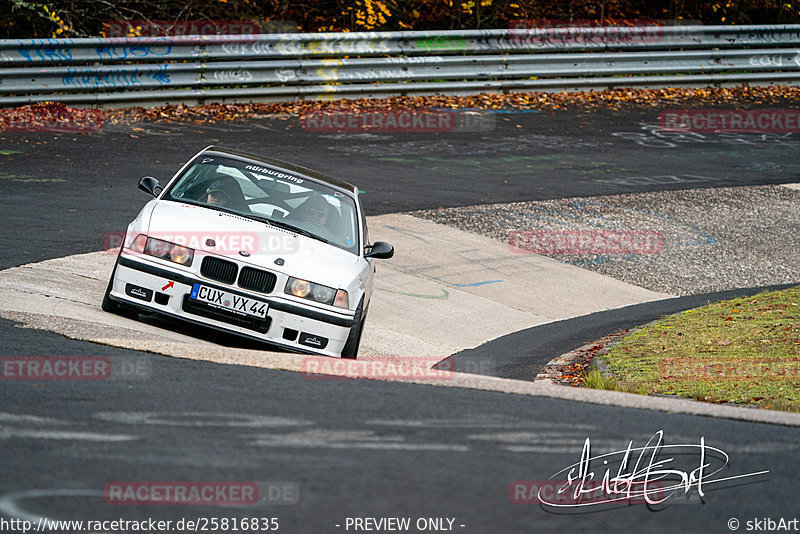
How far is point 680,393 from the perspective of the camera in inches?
274

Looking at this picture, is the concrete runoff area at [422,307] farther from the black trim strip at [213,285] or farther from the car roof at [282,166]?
the car roof at [282,166]

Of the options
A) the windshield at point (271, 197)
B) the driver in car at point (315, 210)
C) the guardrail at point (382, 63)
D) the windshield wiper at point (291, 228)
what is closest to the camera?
the windshield wiper at point (291, 228)

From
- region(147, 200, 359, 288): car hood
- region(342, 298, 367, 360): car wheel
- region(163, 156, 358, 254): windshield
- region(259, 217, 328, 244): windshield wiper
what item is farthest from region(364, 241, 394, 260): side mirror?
region(342, 298, 367, 360): car wheel

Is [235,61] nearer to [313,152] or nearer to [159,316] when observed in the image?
[313,152]

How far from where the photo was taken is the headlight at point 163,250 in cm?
717

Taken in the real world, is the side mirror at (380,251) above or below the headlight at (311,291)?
above

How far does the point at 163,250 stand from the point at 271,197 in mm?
1312

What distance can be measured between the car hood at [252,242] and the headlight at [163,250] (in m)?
0.04

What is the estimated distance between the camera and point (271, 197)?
8227mm

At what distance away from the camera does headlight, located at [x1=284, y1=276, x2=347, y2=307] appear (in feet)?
23.6
